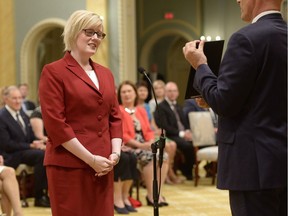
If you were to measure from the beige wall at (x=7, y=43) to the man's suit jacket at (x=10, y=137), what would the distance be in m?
6.64

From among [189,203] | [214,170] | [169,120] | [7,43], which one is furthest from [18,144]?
[7,43]

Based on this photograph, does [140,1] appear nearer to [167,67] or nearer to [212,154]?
[167,67]

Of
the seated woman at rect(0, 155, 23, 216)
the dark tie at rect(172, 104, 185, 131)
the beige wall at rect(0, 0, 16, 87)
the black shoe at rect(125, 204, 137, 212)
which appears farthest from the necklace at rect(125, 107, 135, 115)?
the beige wall at rect(0, 0, 16, 87)

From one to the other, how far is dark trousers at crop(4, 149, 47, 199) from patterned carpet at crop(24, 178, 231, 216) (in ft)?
0.84

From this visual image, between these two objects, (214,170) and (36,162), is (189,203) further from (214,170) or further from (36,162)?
(36,162)

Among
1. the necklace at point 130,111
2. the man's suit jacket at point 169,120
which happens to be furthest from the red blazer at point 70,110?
the man's suit jacket at point 169,120

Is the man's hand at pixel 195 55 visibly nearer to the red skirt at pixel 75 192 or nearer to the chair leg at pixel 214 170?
the red skirt at pixel 75 192

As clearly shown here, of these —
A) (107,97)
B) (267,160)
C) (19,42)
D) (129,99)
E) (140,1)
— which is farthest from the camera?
(140,1)

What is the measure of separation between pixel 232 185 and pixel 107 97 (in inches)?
44.4

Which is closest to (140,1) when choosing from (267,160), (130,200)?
(130,200)

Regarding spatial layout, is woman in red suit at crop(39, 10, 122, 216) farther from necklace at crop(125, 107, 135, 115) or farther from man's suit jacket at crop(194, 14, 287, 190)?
necklace at crop(125, 107, 135, 115)

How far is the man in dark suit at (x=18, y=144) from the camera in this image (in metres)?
6.32

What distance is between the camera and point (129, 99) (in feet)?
21.2

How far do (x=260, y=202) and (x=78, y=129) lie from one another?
1198 millimetres
